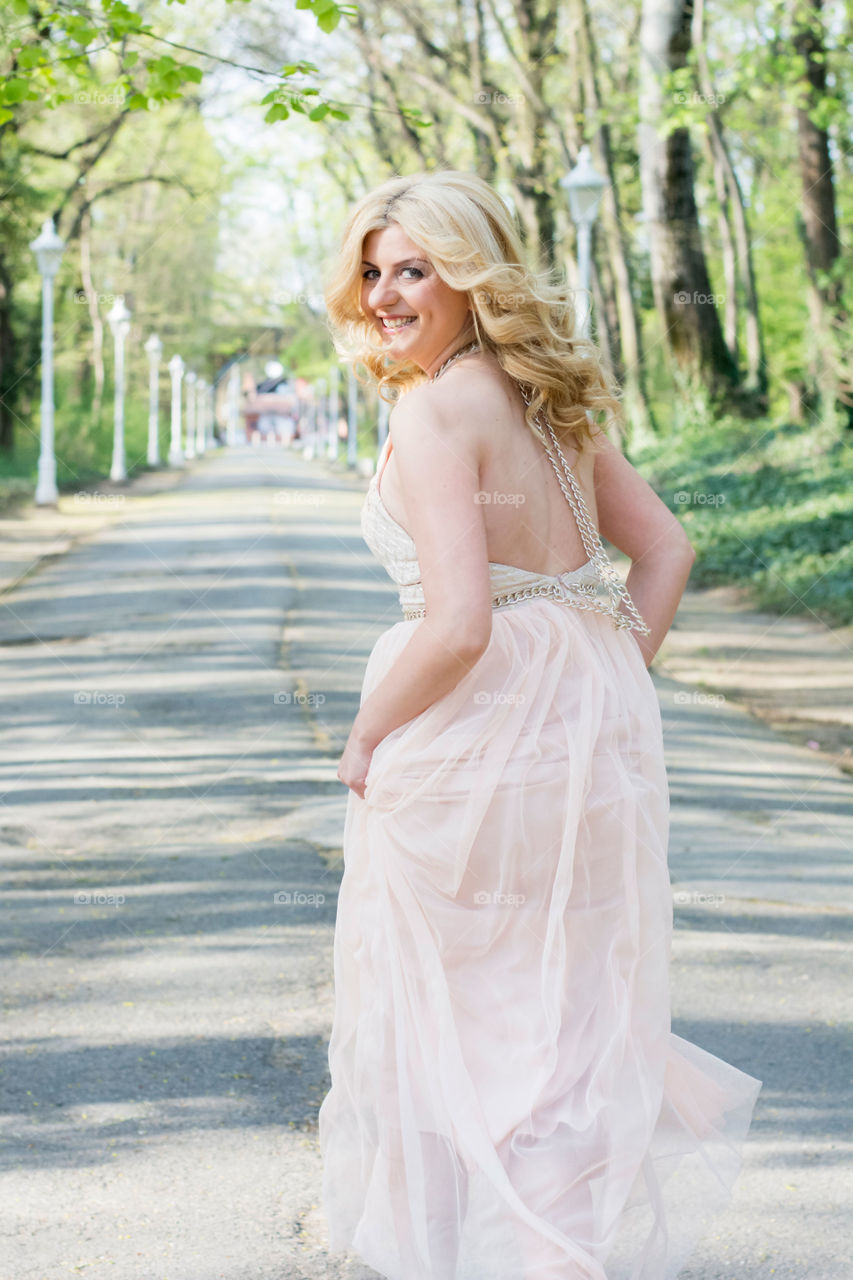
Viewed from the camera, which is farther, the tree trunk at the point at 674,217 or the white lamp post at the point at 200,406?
the white lamp post at the point at 200,406

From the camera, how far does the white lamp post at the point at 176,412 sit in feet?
122

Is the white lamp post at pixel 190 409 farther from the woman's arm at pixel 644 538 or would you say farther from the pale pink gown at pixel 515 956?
the pale pink gown at pixel 515 956

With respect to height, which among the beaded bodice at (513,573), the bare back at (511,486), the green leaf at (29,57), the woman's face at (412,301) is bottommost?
the beaded bodice at (513,573)

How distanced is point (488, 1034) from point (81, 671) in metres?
9.45

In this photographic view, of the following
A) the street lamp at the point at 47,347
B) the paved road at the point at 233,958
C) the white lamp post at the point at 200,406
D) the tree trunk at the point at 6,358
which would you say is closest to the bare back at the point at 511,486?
the paved road at the point at 233,958

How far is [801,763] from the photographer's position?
906cm

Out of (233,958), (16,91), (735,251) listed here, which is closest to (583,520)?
(233,958)

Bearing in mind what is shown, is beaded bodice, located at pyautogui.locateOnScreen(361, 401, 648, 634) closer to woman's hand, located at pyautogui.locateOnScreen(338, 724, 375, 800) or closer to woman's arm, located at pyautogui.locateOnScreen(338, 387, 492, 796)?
woman's arm, located at pyautogui.locateOnScreen(338, 387, 492, 796)

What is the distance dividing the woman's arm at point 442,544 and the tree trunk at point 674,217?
17659mm

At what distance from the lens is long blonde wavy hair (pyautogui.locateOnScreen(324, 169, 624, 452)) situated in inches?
95.3

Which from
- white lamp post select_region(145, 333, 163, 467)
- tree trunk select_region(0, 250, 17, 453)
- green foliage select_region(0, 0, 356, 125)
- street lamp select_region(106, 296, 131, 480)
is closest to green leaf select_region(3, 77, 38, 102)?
green foliage select_region(0, 0, 356, 125)

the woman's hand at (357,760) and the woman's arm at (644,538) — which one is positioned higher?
the woman's arm at (644,538)

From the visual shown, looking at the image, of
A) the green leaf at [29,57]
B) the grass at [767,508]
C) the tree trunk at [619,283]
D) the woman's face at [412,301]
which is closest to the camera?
the woman's face at [412,301]

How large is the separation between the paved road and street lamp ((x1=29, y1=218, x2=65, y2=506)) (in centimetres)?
1260
